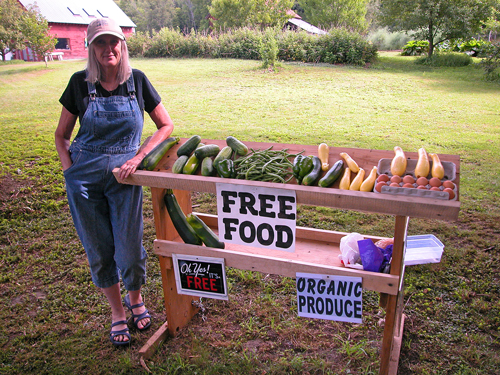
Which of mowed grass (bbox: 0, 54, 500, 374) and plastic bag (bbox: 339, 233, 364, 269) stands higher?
plastic bag (bbox: 339, 233, 364, 269)

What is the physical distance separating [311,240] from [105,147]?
173 centimetres

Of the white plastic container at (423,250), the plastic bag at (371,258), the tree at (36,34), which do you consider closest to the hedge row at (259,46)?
the tree at (36,34)

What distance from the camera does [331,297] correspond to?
2.49m

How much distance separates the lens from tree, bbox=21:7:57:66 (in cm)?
2008

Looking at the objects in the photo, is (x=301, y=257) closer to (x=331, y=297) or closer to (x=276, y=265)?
(x=276, y=265)

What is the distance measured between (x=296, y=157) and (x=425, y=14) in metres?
22.4

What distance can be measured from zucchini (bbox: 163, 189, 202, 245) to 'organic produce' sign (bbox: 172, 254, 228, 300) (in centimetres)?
16

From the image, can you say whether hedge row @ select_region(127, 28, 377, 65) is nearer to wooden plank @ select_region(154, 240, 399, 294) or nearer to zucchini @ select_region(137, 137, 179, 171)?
zucchini @ select_region(137, 137, 179, 171)

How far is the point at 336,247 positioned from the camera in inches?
119

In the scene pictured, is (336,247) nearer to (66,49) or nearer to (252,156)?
(252,156)

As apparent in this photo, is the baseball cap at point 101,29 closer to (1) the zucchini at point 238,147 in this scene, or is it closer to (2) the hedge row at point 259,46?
(1) the zucchini at point 238,147

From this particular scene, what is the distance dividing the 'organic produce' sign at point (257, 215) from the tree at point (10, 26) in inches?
942

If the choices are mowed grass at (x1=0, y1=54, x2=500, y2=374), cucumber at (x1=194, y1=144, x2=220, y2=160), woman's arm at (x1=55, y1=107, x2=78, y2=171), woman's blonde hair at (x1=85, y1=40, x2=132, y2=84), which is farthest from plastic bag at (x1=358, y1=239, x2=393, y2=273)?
woman's arm at (x1=55, y1=107, x2=78, y2=171)

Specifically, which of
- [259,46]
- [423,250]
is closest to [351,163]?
[423,250]
